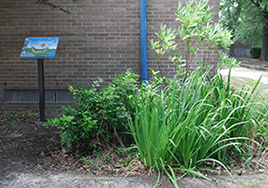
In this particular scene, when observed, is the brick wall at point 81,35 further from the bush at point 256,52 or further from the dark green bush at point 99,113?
the bush at point 256,52

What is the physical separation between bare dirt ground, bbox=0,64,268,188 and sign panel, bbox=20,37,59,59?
143 centimetres

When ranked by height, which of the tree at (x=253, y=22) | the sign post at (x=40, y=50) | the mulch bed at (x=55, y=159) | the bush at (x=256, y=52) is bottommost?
the mulch bed at (x=55, y=159)

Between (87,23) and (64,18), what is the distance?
0.54 m

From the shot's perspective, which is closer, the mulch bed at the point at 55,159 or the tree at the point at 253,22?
the mulch bed at the point at 55,159

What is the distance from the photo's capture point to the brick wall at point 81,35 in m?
5.18

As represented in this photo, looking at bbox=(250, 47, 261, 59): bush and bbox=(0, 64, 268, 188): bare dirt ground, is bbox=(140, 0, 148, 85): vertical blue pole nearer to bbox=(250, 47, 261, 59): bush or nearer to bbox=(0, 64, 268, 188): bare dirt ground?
bbox=(0, 64, 268, 188): bare dirt ground

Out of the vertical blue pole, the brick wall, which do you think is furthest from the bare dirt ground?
the vertical blue pole

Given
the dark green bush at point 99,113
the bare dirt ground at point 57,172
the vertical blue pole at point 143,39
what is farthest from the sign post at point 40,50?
the vertical blue pole at point 143,39

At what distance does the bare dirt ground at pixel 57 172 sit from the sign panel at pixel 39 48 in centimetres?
143

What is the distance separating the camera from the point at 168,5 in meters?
5.15

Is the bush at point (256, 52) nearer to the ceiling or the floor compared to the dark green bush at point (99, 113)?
nearer to the ceiling

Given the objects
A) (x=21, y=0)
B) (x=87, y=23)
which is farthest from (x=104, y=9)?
(x=21, y=0)

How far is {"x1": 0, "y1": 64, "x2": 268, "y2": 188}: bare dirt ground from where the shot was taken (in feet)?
7.07

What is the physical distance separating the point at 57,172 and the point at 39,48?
2602mm
